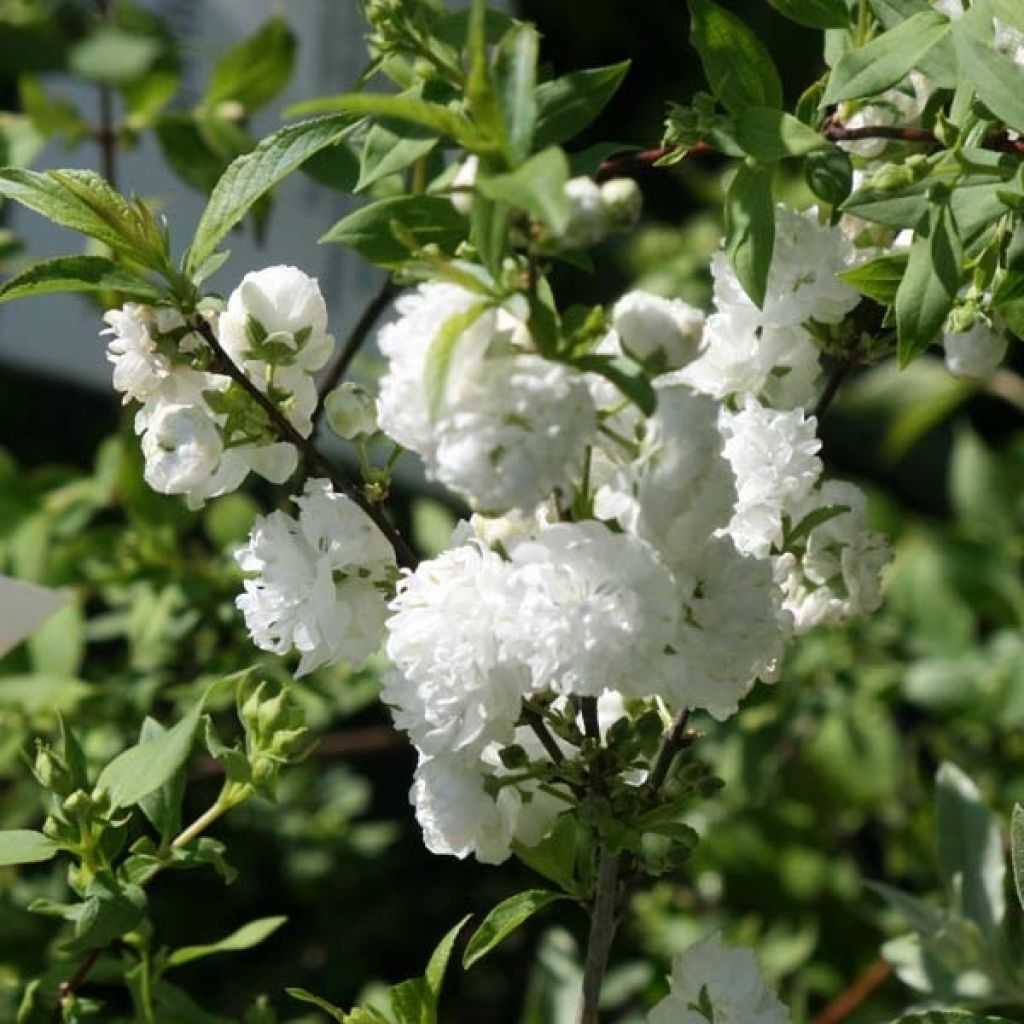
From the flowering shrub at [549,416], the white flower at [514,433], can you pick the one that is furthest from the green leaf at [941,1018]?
the white flower at [514,433]

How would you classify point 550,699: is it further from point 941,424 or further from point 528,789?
point 941,424

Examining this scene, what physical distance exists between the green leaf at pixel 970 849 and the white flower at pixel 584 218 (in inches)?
26.7

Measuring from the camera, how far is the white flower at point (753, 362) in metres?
0.82

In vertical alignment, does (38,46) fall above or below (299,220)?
above

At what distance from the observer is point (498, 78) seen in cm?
64

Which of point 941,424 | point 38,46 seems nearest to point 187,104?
point 38,46

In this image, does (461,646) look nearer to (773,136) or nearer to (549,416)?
(549,416)

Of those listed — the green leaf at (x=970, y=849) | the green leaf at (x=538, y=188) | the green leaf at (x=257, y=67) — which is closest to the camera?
the green leaf at (x=538, y=188)

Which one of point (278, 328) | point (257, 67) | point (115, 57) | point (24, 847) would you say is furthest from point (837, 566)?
point (115, 57)

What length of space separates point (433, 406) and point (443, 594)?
0.35 feet

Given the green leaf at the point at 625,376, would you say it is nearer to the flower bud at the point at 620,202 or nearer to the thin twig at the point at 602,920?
the flower bud at the point at 620,202

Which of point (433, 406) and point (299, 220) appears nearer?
point (433, 406)

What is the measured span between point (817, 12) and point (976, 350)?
0.18m

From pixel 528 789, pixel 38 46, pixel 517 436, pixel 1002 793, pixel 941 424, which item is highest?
pixel 517 436
